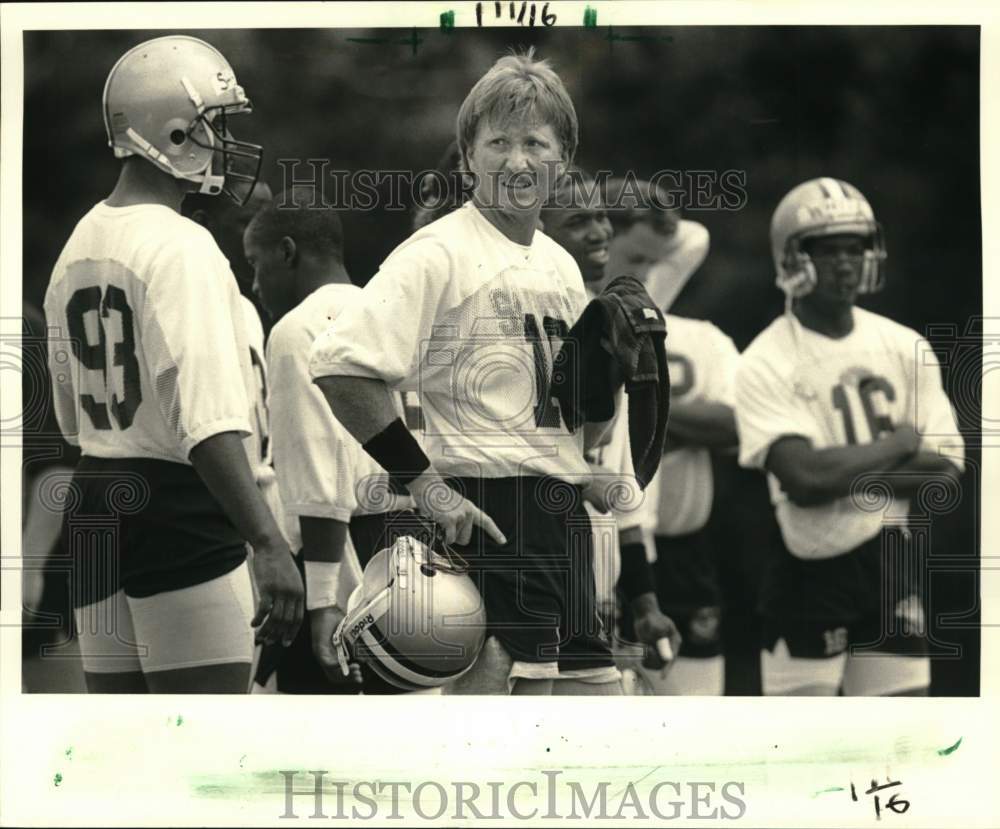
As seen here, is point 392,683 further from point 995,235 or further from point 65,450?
point 995,235

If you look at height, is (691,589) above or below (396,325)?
below

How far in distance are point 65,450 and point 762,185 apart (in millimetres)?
2047

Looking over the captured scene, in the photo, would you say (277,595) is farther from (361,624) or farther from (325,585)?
(361,624)

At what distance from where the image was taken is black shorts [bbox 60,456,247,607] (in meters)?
5.31

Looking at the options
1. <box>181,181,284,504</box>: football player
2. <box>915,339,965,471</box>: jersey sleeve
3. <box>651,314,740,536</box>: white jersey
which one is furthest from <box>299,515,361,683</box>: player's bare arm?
<box>915,339,965,471</box>: jersey sleeve

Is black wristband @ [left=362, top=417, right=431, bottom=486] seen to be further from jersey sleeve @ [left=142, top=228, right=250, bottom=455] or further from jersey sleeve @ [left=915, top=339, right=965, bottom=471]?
jersey sleeve @ [left=915, top=339, right=965, bottom=471]

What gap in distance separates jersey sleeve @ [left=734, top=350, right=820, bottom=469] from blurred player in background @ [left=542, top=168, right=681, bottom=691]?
10.5 inches

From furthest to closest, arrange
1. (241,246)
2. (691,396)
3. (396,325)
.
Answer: (691,396)
(241,246)
(396,325)

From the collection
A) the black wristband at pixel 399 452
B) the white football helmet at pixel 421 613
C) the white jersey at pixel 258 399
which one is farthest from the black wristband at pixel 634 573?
the white jersey at pixel 258 399

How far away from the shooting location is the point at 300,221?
5383mm

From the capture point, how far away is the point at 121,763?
541 centimetres

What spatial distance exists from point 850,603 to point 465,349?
4.29ft

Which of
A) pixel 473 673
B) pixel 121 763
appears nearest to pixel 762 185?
pixel 473 673

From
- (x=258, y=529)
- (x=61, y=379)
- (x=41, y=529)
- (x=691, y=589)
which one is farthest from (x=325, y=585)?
(x=691, y=589)
